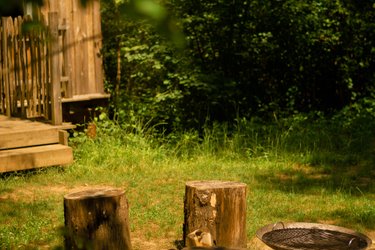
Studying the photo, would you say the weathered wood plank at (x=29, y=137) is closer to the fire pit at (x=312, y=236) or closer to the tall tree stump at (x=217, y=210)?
the tall tree stump at (x=217, y=210)

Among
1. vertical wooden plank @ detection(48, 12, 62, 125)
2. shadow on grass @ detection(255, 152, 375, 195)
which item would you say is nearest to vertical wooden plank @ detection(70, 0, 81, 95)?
vertical wooden plank @ detection(48, 12, 62, 125)

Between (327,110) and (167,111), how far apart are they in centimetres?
340

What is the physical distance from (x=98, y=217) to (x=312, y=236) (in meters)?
1.77

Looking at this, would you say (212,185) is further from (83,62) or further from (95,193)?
(83,62)

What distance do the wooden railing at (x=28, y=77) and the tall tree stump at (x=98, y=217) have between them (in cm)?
443

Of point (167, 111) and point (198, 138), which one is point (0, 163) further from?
point (167, 111)

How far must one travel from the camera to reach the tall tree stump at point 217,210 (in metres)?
5.96

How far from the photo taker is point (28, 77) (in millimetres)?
10281

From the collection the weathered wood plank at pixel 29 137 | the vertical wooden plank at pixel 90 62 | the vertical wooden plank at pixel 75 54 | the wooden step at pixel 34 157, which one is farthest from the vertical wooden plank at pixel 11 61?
the vertical wooden plank at pixel 90 62

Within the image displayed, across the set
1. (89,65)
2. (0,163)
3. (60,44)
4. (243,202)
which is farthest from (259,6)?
(243,202)

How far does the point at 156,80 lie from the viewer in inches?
569

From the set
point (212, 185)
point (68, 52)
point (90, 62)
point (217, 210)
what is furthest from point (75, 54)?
point (217, 210)

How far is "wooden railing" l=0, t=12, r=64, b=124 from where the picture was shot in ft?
32.2

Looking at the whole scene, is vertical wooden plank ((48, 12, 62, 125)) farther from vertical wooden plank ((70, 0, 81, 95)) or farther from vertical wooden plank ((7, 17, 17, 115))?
vertical wooden plank ((70, 0, 81, 95))
